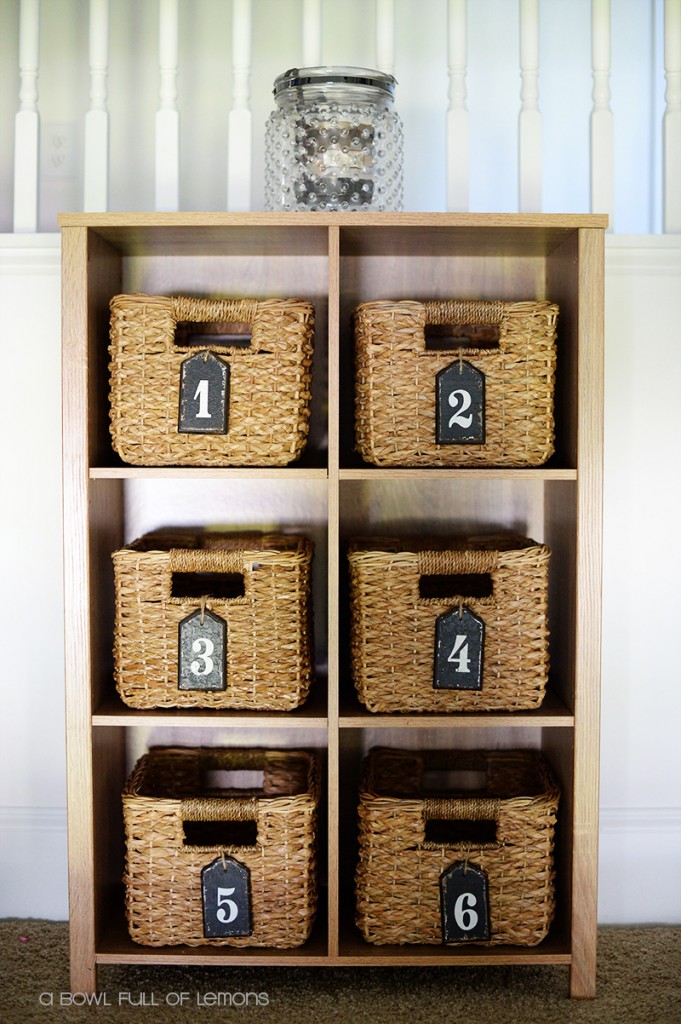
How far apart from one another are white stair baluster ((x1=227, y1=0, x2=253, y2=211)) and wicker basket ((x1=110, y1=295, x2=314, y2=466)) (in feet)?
1.34

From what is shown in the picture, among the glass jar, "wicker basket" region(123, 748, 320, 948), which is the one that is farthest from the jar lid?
"wicker basket" region(123, 748, 320, 948)

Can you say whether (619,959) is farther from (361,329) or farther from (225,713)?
(361,329)

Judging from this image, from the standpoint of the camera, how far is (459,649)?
5.23 ft

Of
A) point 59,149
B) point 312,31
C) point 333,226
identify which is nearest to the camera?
point 333,226

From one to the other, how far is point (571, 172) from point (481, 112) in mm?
223

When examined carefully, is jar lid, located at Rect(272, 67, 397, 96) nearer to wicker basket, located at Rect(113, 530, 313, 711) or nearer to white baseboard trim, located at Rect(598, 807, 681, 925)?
wicker basket, located at Rect(113, 530, 313, 711)

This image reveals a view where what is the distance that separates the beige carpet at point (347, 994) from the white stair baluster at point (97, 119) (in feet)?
4.70

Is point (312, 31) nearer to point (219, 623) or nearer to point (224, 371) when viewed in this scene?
point (224, 371)

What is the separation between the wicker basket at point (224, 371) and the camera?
1577 millimetres

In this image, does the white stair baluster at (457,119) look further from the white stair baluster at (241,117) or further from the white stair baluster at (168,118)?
the white stair baluster at (168,118)

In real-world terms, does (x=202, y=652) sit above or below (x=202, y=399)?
below

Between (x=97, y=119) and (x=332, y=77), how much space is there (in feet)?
1.78

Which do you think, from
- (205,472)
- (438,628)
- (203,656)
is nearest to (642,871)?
(438,628)

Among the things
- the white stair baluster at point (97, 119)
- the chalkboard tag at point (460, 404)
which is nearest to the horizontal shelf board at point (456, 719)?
the chalkboard tag at point (460, 404)
